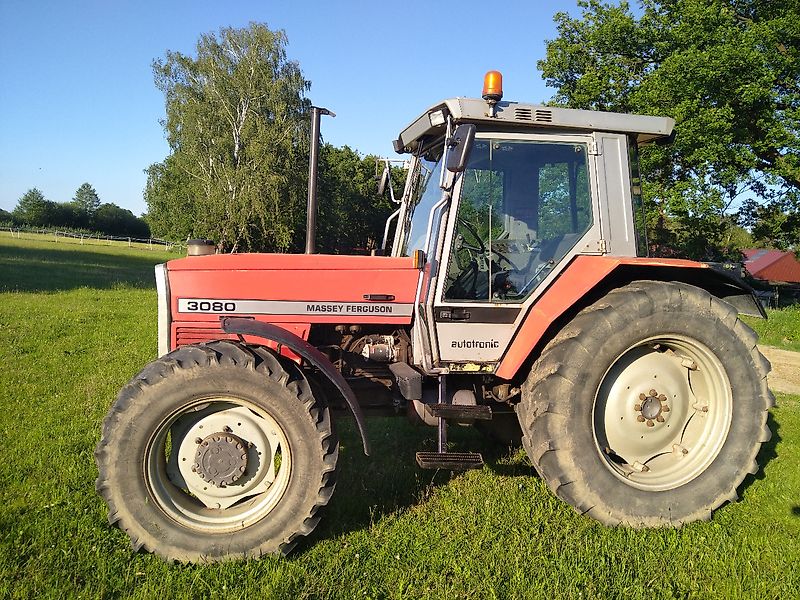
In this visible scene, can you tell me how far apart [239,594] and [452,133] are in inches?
113

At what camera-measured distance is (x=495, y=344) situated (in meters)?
3.78

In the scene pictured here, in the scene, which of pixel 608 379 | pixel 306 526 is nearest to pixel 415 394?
pixel 306 526

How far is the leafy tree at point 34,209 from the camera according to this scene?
7656 cm

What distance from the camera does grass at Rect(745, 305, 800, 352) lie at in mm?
11961

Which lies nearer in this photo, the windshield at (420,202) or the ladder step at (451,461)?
the ladder step at (451,461)

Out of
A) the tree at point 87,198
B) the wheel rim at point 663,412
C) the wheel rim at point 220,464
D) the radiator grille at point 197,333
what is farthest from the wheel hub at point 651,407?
the tree at point 87,198

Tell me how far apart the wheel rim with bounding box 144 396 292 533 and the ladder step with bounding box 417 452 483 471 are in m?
0.82

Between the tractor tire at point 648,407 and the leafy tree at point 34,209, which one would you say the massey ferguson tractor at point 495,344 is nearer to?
the tractor tire at point 648,407

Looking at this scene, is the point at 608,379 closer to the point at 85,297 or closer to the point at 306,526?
the point at 306,526

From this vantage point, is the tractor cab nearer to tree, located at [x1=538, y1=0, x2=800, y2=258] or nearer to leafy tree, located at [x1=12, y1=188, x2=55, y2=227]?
tree, located at [x1=538, y1=0, x2=800, y2=258]

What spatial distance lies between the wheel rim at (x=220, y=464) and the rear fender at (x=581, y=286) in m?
1.53

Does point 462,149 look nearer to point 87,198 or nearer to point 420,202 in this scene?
point 420,202

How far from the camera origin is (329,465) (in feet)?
10.5

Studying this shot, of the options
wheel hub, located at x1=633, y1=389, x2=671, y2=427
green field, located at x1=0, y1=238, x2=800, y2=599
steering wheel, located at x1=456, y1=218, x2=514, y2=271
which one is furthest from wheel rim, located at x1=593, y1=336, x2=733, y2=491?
steering wheel, located at x1=456, y1=218, x2=514, y2=271
